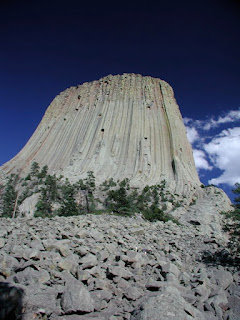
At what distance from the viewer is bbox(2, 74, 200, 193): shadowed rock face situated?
107 ft

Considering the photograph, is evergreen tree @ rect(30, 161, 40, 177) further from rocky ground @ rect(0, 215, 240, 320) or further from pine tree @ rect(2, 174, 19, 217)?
rocky ground @ rect(0, 215, 240, 320)

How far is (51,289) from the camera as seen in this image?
314 cm

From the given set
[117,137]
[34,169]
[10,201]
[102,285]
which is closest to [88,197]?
[10,201]

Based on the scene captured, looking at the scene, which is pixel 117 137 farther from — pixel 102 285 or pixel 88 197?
pixel 102 285

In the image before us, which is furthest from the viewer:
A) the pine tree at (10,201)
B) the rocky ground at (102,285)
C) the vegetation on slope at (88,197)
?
the pine tree at (10,201)

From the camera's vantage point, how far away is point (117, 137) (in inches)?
1446

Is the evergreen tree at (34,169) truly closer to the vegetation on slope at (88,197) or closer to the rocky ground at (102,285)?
the vegetation on slope at (88,197)

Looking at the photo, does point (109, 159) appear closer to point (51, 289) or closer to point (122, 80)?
point (122, 80)

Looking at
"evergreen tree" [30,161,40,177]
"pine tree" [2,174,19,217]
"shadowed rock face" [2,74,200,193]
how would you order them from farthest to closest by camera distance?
"evergreen tree" [30,161,40,177] → "shadowed rock face" [2,74,200,193] → "pine tree" [2,174,19,217]

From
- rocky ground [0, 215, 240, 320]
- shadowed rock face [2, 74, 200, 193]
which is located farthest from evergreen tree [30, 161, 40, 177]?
rocky ground [0, 215, 240, 320]

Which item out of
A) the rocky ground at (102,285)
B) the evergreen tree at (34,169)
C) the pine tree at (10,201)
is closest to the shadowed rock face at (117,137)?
the evergreen tree at (34,169)

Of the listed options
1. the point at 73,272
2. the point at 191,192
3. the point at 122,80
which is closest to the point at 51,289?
the point at 73,272

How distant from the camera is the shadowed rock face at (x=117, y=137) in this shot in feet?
107

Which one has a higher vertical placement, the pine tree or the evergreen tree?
the evergreen tree
